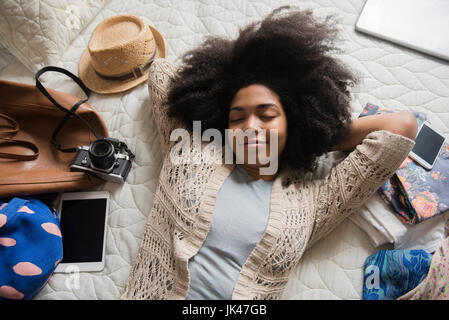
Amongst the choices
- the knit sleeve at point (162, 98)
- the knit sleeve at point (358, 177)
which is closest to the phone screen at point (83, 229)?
the knit sleeve at point (162, 98)

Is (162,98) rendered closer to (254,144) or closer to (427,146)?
(254,144)

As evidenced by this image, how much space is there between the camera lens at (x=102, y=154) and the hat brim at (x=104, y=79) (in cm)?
28

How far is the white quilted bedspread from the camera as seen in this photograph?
3.26 ft

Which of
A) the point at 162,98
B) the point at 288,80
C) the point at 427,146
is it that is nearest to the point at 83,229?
the point at 162,98

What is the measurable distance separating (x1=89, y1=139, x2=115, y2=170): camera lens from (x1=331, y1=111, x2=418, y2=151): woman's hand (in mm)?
731

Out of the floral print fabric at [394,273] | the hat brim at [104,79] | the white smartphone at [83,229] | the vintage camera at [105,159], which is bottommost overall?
the white smartphone at [83,229]

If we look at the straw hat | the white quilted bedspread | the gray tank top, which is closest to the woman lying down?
the gray tank top

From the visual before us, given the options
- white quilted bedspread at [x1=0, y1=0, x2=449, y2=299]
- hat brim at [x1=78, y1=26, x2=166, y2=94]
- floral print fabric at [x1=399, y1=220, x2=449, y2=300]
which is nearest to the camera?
floral print fabric at [x1=399, y1=220, x2=449, y2=300]

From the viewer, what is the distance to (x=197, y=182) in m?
0.92

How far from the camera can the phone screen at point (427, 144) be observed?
1003 mm

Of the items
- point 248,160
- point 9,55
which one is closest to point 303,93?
point 248,160

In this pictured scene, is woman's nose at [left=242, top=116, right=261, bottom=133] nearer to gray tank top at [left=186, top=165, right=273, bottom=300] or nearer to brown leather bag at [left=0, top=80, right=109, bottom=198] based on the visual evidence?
gray tank top at [left=186, top=165, right=273, bottom=300]

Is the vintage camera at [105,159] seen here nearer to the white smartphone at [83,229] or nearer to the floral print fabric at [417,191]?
the white smartphone at [83,229]

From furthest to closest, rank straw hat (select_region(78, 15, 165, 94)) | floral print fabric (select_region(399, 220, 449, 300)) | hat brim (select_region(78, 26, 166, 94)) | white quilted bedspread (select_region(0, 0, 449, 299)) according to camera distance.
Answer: hat brim (select_region(78, 26, 166, 94)), straw hat (select_region(78, 15, 165, 94)), white quilted bedspread (select_region(0, 0, 449, 299)), floral print fabric (select_region(399, 220, 449, 300))
